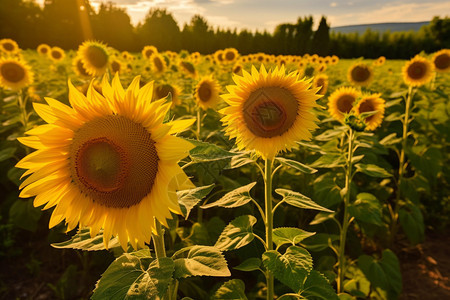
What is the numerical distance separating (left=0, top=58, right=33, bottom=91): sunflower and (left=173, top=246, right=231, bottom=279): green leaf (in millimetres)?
4899

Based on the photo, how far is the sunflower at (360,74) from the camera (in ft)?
19.2

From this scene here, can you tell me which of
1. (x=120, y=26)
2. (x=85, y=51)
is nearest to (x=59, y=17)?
(x=120, y=26)

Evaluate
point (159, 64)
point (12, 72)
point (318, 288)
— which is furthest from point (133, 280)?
point (159, 64)

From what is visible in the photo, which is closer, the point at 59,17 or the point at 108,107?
the point at 108,107

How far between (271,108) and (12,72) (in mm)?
4812

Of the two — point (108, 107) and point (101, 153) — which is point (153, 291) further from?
point (108, 107)

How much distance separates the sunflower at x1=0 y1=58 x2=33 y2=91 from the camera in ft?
17.0

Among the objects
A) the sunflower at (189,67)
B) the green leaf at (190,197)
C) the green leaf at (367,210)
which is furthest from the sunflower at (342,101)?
the sunflower at (189,67)

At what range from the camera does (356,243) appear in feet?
12.1

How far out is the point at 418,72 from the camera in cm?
492

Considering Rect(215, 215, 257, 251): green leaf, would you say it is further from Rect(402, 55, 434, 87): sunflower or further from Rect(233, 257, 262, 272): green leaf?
Rect(402, 55, 434, 87): sunflower

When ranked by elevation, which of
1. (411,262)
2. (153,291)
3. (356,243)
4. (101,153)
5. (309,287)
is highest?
(101,153)

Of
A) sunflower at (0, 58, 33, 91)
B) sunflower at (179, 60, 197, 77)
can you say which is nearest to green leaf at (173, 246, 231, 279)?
sunflower at (0, 58, 33, 91)

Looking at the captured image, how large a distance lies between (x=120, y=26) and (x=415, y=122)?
99.8 ft
